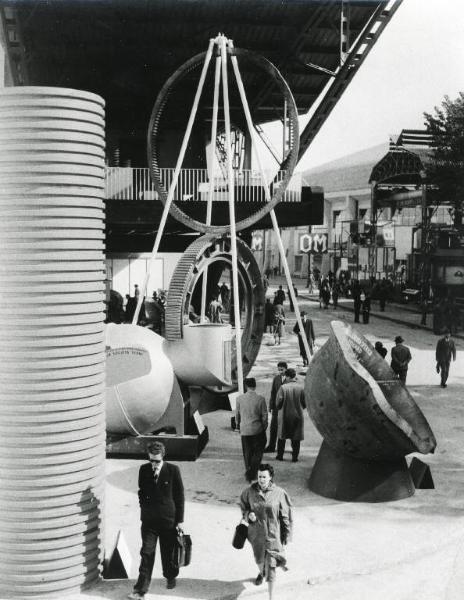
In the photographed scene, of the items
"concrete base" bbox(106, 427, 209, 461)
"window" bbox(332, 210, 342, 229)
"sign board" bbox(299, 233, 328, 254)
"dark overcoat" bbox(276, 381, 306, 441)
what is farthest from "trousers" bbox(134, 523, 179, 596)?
"window" bbox(332, 210, 342, 229)

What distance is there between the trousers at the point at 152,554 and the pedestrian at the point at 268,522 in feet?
2.60

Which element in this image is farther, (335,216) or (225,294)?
(335,216)

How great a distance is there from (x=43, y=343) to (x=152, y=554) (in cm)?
229

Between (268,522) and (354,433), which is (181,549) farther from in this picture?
(354,433)

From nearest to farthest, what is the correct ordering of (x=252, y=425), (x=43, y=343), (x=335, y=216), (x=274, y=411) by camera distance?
(x=43, y=343), (x=252, y=425), (x=274, y=411), (x=335, y=216)

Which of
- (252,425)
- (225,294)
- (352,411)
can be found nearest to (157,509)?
(352,411)

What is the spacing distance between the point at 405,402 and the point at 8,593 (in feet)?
22.7

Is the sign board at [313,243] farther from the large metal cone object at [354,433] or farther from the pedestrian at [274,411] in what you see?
the large metal cone object at [354,433]

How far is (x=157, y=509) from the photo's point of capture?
25.3ft

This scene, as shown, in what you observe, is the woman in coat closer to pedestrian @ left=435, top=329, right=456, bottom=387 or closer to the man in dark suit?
pedestrian @ left=435, top=329, right=456, bottom=387

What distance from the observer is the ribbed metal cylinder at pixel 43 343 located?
24.5 ft

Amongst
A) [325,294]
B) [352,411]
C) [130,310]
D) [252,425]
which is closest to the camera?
[352,411]

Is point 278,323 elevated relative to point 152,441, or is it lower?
elevated

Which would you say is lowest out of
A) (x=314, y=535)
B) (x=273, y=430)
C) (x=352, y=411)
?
(x=314, y=535)
